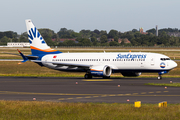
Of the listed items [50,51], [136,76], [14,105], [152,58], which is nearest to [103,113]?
[14,105]

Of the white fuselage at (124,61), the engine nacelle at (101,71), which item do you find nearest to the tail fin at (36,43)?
the white fuselage at (124,61)

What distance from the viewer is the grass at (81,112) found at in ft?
56.7

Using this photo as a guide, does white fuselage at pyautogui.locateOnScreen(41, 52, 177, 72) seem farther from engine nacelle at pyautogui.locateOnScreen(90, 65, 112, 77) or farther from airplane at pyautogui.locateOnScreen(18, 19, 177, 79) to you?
engine nacelle at pyautogui.locateOnScreen(90, 65, 112, 77)

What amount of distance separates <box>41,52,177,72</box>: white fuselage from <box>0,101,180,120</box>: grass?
29.5m

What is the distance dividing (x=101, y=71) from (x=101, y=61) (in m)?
3.08

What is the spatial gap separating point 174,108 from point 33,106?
27.4 ft

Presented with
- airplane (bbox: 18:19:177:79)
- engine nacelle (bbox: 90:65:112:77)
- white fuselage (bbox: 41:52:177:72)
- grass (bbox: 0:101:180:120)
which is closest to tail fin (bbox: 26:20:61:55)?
airplane (bbox: 18:19:177:79)

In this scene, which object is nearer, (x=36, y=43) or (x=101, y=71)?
Result: (x=101, y=71)

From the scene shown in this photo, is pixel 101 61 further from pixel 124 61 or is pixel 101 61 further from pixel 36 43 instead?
pixel 36 43

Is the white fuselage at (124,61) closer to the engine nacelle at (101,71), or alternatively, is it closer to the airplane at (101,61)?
the airplane at (101,61)

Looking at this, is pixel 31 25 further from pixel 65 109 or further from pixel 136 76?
pixel 65 109

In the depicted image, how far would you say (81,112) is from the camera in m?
18.9

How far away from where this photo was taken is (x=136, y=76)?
54.8 m

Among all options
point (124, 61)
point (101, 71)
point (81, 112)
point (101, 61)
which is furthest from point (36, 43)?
point (81, 112)
